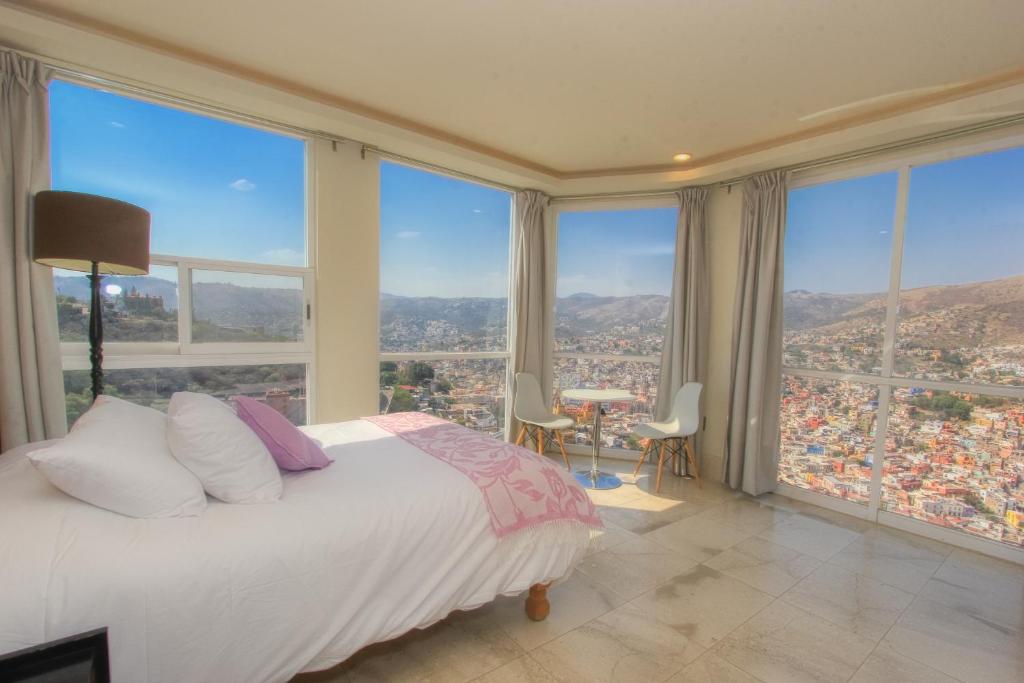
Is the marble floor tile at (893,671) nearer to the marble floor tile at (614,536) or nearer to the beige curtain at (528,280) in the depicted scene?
the marble floor tile at (614,536)

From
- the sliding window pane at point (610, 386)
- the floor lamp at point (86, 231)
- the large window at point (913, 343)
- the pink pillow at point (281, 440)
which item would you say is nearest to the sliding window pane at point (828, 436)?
the large window at point (913, 343)

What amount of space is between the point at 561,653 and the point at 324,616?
959 millimetres

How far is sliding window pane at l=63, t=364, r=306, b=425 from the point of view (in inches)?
98.8

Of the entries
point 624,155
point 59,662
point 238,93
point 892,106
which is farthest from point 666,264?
point 59,662

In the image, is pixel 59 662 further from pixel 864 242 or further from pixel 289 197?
pixel 864 242

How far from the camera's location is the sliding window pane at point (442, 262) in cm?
369

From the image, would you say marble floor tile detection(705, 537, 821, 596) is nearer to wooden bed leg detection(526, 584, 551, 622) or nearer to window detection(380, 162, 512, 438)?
wooden bed leg detection(526, 584, 551, 622)

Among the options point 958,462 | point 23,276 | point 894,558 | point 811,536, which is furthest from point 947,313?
point 23,276

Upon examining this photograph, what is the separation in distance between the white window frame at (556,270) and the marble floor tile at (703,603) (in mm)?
2055

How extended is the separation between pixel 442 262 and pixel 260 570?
3030mm

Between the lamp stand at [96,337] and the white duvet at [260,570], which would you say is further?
the lamp stand at [96,337]

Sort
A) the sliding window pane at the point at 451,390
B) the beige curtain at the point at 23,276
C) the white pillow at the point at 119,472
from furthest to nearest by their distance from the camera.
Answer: the sliding window pane at the point at 451,390, the beige curtain at the point at 23,276, the white pillow at the point at 119,472

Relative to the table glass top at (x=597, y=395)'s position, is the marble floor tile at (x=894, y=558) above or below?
below

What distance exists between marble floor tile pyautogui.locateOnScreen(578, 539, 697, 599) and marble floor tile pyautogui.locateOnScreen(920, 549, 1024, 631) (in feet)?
4.01
